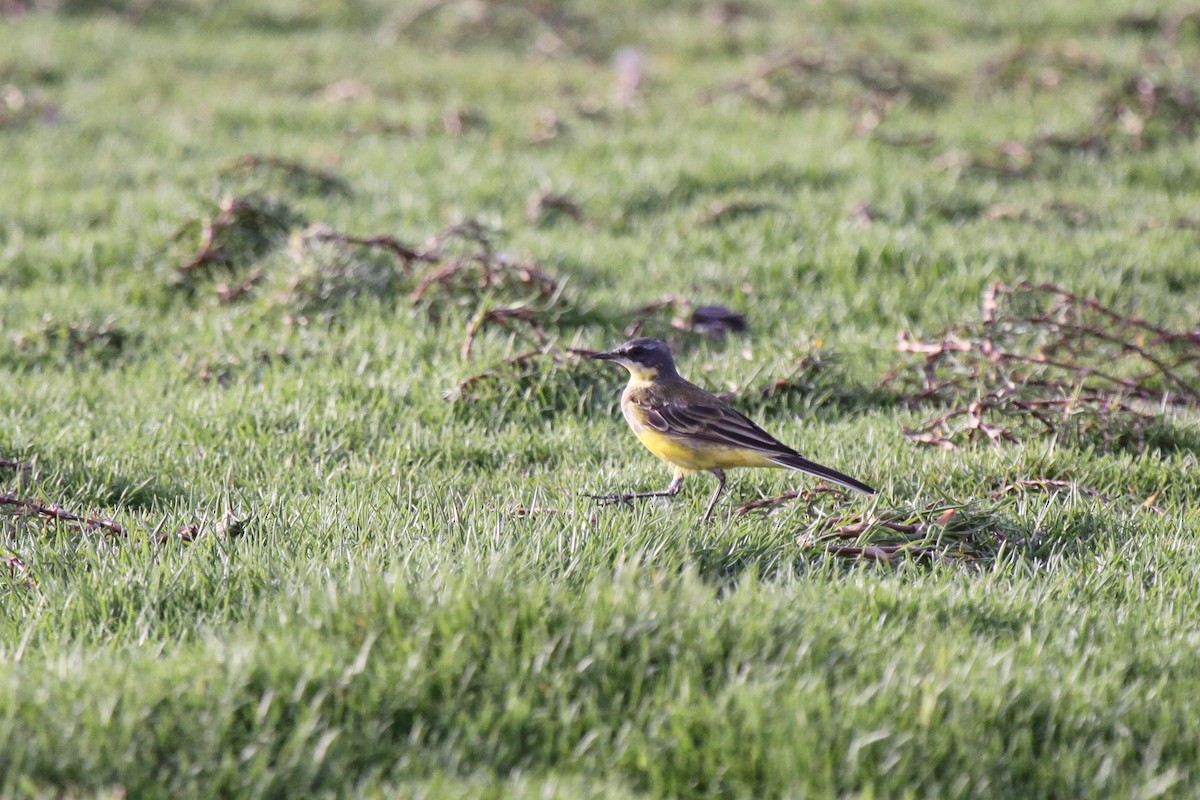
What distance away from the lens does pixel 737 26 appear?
48.9 ft

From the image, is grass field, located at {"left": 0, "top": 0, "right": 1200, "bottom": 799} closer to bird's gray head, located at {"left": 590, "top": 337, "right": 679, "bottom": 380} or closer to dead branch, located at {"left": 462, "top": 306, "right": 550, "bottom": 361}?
dead branch, located at {"left": 462, "top": 306, "right": 550, "bottom": 361}

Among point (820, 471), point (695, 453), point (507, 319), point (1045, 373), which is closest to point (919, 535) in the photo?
point (820, 471)

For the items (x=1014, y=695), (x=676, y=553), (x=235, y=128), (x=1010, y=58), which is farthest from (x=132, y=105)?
(x=1014, y=695)

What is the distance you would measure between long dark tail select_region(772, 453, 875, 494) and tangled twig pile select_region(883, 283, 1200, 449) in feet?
3.69

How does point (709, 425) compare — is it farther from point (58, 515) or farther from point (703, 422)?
point (58, 515)

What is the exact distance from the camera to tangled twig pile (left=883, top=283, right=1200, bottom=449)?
601cm

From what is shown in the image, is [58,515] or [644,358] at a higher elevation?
[644,358]

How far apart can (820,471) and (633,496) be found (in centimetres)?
75

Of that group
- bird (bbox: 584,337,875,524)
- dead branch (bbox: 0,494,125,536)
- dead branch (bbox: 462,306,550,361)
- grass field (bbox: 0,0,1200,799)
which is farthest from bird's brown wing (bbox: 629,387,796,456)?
dead branch (bbox: 0,494,125,536)

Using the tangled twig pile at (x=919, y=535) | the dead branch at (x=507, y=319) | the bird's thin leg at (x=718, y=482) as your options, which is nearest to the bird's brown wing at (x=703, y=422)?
the bird's thin leg at (x=718, y=482)

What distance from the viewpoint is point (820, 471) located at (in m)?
4.92

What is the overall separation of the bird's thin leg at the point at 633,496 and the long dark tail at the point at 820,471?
510mm

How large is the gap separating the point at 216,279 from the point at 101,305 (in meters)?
0.70

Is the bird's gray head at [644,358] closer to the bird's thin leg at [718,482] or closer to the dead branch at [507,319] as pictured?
the bird's thin leg at [718,482]
